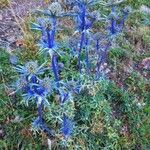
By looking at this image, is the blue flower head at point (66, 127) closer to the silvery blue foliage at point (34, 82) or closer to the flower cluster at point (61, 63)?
the flower cluster at point (61, 63)

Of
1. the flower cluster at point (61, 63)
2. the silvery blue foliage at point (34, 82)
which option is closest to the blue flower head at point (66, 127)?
the flower cluster at point (61, 63)

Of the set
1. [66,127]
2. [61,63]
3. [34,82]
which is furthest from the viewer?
[61,63]

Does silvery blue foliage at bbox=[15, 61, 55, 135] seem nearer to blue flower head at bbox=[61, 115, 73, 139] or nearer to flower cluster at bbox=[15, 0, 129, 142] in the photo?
flower cluster at bbox=[15, 0, 129, 142]

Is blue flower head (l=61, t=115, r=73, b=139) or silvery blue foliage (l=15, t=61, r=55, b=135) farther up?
silvery blue foliage (l=15, t=61, r=55, b=135)

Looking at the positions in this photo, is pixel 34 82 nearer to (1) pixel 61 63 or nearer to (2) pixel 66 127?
(2) pixel 66 127

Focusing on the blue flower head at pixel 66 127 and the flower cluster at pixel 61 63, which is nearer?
the flower cluster at pixel 61 63

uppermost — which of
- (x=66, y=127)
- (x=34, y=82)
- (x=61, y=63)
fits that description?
(x=34, y=82)

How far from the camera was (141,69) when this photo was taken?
18.4 ft

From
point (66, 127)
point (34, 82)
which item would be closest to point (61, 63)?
point (66, 127)

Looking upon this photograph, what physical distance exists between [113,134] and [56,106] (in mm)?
796

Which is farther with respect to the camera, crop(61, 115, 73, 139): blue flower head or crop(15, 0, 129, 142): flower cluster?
crop(61, 115, 73, 139): blue flower head

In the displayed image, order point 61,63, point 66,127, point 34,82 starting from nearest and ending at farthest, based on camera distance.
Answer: point 34,82 → point 66,127 → point 61,63

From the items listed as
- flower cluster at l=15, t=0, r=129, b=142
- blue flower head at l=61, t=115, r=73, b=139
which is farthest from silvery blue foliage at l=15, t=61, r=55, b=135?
blue flower head at l=61, t=115, r=73, b=139

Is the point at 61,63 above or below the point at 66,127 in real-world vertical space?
above
